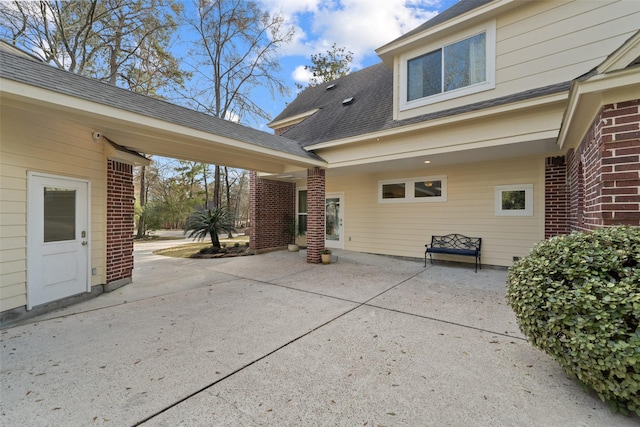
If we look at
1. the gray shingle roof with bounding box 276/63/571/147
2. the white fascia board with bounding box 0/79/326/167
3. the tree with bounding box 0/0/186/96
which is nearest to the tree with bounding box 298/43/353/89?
the gray shingle roof with bounding box 276/63/571/147

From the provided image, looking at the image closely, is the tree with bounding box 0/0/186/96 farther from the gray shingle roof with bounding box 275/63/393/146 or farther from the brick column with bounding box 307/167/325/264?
the brick column with bounding box 307/167/325/264

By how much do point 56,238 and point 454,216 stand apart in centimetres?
849

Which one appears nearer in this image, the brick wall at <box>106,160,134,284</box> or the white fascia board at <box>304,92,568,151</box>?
the white fascia board at <box>304,92,568,151</box>

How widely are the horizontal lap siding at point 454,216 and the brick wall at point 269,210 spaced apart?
92.1 inches

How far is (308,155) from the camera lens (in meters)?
7.11

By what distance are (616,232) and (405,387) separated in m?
2.16

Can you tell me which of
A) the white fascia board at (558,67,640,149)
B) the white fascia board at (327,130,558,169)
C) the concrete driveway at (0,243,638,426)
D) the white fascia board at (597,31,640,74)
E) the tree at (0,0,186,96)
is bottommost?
the concrete driveway at (0,243,638,426)

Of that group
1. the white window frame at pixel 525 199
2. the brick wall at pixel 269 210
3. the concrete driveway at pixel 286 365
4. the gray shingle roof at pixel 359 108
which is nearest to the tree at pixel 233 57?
the gray shingle roof at pixel 359 108

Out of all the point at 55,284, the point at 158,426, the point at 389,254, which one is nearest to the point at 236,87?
the point at 389,254

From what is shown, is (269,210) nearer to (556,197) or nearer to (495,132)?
(495,132)

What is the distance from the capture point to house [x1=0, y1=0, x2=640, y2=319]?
302 cm

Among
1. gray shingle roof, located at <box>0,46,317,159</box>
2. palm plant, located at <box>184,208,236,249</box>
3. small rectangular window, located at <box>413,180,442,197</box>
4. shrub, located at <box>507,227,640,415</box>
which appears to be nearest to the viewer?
shrub, located at <box>507,227,640,415</box>

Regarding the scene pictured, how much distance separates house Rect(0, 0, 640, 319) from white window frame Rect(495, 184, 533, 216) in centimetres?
2

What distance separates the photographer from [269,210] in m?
9.84
